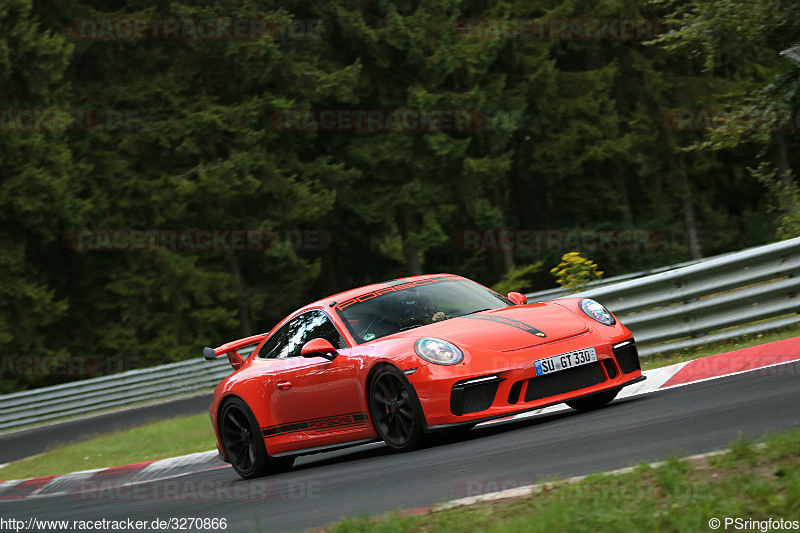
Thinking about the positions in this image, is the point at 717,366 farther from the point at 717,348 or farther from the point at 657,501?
the point at 657,501

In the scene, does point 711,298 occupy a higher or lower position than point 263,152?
lower

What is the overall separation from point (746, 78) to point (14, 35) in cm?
2882

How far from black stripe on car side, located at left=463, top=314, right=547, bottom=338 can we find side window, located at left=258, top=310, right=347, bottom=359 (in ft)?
3.73

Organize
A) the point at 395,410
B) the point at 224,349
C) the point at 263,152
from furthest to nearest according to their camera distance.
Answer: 1. the point at 263,152
2. the point at 224,349
3. the point at 395,410

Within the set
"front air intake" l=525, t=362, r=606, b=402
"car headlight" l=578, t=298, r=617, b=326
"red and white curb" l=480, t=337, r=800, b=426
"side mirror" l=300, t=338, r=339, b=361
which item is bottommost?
"red and white curb" l=480, t=337, r=800, b=426

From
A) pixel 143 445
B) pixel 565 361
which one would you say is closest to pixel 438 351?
pixel 565 361

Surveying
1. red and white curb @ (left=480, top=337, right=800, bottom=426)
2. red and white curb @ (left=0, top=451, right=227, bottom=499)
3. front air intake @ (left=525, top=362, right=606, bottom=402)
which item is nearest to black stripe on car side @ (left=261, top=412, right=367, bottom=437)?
red and white curb @ (left=480, top=337, right=800, bottom=426)

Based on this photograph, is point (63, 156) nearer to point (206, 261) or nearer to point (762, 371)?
point (206, 261)

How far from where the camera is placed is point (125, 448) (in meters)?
14.4

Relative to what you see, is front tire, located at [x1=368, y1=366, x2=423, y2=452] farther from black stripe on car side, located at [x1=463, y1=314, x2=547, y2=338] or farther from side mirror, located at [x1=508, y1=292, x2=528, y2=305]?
side mirror, located at [x1=508, y1=292, x2=528, y2=305]

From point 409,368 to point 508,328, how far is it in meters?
0.88

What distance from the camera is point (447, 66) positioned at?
35.5 metres

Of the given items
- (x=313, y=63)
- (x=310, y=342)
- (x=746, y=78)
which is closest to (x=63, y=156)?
(x=313, y=63)

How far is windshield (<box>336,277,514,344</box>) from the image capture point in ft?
27.5
